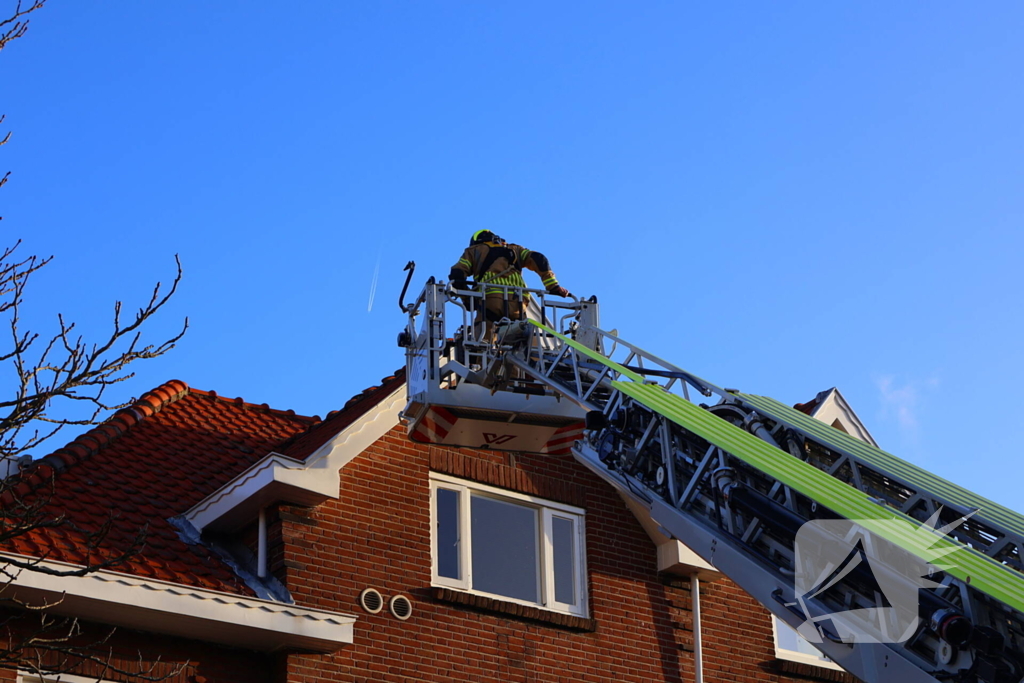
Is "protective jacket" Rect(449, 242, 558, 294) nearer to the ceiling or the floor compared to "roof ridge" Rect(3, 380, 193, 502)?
nearer to the ceiling

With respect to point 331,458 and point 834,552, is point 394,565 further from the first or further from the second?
point 834,552

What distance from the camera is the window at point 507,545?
1392cm

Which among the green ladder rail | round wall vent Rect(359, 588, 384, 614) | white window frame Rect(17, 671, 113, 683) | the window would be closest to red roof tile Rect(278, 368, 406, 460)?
the window

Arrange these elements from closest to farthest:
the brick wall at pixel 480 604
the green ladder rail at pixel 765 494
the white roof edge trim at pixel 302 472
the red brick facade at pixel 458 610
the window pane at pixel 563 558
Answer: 1. the green ladder rail at pixel 765 494
2. the red brick facade at pixel 458 610
3. the white roof edge trim at pixel 302 472
4. the brick wall at pixel 480 604
5. the window pane at pixel 563 558

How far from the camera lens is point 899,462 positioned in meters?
10.2

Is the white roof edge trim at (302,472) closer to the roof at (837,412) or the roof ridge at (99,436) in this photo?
the roof ridge at (99,436)

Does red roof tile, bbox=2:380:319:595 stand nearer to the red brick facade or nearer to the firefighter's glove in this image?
the red brick facade

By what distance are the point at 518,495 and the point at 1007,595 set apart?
7.87 meters

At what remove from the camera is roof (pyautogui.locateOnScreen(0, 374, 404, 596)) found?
11859 mm

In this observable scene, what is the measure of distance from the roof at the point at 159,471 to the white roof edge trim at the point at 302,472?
1.03 ft

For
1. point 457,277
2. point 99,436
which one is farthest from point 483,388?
point 99,436

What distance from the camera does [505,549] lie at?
14367mm

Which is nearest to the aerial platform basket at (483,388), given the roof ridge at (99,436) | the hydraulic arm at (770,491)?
the hydraulic arm at (770,491)

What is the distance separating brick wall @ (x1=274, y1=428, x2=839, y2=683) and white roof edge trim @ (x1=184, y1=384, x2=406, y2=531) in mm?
253
